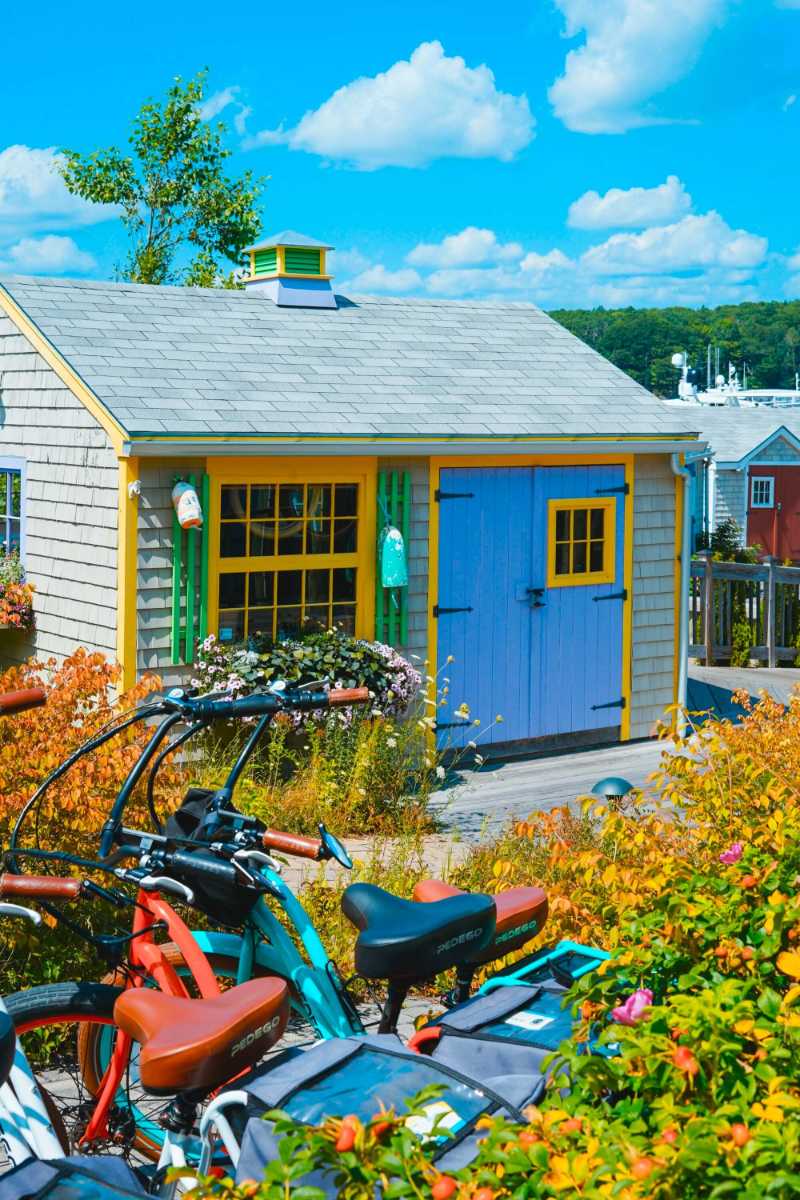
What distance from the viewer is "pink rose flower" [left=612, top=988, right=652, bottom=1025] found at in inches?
99.8

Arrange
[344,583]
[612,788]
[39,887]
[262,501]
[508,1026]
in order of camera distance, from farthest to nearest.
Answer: [344,583] < [262,501] < [612,788] < [39,887] < [508,1026]

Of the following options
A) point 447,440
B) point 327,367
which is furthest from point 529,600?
point 327,367

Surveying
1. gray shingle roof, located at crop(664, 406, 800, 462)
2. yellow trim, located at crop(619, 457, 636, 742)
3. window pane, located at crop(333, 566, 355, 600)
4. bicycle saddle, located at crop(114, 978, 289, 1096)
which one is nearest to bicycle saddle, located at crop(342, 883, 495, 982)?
bicycle saddle, located at crop(114, 978, 289, 1096)

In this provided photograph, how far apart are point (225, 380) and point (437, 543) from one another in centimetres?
202

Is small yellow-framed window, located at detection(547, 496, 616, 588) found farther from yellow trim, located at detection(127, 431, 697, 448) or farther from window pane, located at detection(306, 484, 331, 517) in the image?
window pane, located at detection(306, 484, 331, 517)

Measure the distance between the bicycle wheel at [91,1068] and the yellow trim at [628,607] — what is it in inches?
323

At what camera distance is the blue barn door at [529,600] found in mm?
10922

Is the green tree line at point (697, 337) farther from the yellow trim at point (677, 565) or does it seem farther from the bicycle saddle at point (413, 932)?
the bicycle saddle at point (413, 932)

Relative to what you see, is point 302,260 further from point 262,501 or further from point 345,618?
point 345,618

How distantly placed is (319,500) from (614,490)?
2836 mm

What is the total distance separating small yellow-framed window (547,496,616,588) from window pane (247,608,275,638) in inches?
98.4

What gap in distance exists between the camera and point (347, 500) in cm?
1044

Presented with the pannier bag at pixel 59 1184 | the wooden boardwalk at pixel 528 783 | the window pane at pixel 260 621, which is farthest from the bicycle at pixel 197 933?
the window pane at pixel 260 621

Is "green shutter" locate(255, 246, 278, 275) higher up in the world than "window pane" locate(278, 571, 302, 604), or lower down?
higher up
